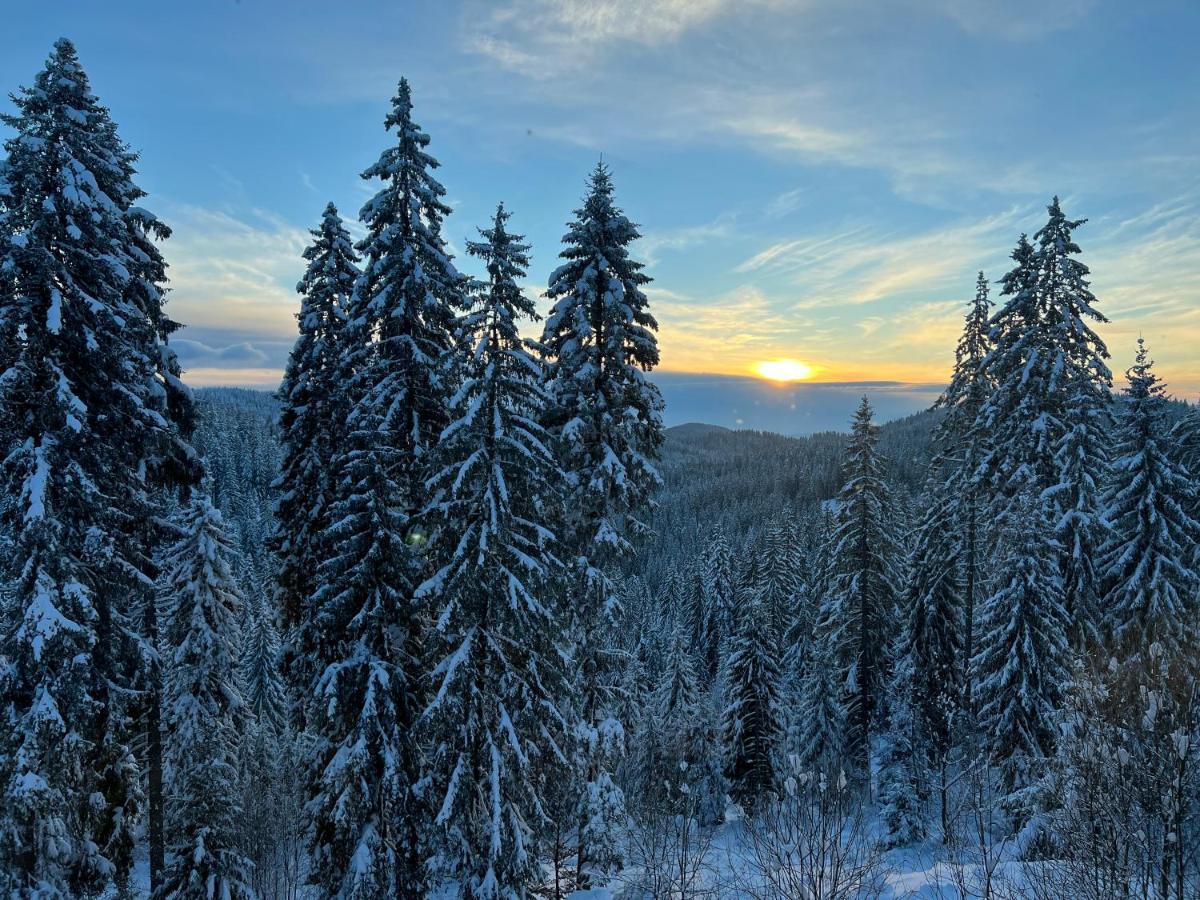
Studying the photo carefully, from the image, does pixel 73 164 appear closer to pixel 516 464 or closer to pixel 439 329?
pixel 439 329

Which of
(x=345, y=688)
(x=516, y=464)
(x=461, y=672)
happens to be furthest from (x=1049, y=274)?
(x=345, y=688)

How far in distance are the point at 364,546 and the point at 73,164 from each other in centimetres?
965

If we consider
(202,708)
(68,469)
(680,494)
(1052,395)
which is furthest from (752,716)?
(680,494)

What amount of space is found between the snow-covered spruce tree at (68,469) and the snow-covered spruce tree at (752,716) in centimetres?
2743

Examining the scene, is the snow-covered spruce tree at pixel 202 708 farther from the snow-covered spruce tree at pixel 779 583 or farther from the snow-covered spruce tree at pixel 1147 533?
the snow-covered spruce tree at pixel 779 583

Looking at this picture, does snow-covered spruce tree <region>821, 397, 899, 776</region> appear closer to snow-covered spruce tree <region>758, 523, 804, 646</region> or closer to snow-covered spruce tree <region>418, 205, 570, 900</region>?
snow-covered spruce tree <region>758, 523, 804, 646</region>

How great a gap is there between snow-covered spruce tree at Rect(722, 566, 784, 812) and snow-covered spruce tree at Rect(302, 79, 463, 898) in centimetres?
2303

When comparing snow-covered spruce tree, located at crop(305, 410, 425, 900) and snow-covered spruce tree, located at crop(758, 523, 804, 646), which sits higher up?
snow-covered spruce tree, located at crop(305, 410, 425, 900)

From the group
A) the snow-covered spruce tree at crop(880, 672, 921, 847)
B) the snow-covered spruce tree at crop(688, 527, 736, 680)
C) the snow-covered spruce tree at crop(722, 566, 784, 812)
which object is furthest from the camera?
the snow-covered spruce tree at crop(688, 527, 736, 680)

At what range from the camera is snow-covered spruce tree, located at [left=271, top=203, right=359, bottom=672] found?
17.4 m

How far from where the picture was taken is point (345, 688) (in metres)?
13.8

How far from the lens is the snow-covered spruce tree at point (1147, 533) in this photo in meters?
21.1

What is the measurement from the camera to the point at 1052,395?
65.9 feet

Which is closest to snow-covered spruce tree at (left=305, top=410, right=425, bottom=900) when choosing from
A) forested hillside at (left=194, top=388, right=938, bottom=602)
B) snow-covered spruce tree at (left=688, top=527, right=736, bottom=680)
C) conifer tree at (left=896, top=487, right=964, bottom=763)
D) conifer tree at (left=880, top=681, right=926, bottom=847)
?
conifer tree at (left=880, top=681, right=926, bottom=847)
